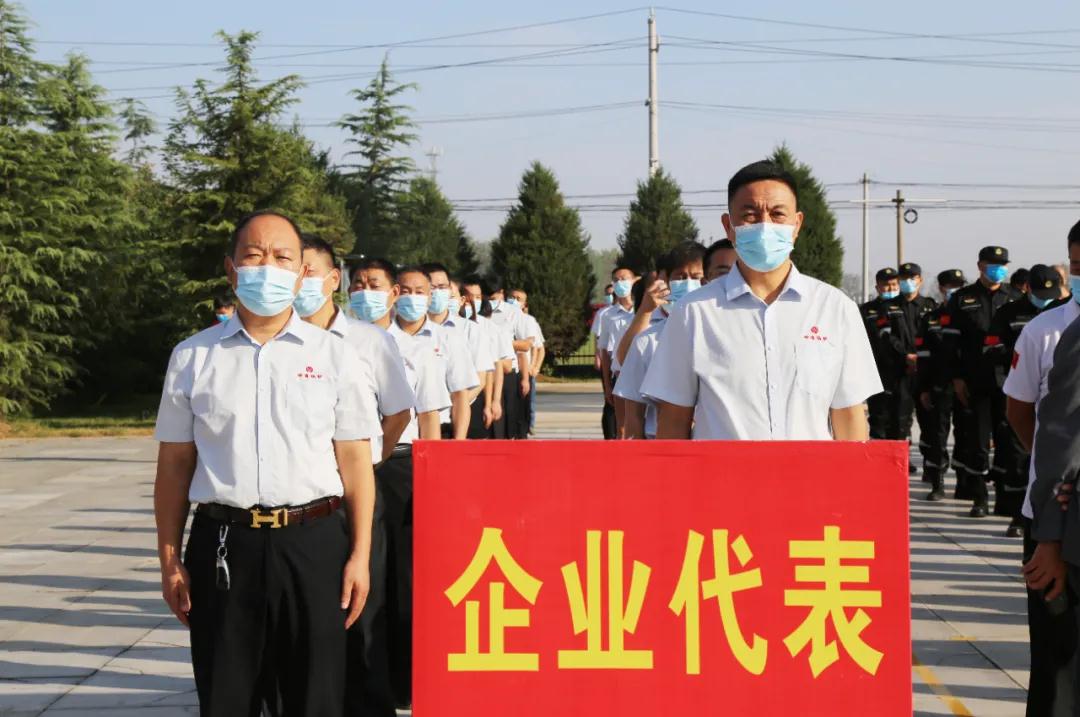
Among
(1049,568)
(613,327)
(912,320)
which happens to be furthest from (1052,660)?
(912,320)

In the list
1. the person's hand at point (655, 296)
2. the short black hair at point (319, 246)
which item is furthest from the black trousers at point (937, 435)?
the short black hair at point (319, 246)

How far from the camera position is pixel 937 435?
12.4 m

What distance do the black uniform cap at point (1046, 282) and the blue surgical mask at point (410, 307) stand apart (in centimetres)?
447

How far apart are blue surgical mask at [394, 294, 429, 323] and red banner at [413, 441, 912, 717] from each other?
3.83 m

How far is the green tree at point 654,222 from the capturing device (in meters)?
39.3

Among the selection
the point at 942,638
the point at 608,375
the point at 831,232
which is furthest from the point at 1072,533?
the point at 831,232

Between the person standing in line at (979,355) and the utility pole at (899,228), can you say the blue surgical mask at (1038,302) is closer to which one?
the person standing in line at (979,355)

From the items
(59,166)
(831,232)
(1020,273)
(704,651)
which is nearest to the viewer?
(704,651)

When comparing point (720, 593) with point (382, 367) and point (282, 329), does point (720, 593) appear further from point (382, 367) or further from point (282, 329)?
point (382, 367)

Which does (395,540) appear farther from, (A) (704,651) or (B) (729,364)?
(A) (704,651)

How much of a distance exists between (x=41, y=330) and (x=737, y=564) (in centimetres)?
2545

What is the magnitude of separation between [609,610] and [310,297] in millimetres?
2571

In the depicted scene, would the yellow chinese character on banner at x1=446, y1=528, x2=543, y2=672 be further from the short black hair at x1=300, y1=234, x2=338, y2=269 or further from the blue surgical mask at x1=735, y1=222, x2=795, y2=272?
the short black hair at x1=300, y1=234, x2=338, y2=269

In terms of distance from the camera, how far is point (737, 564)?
325 cm
